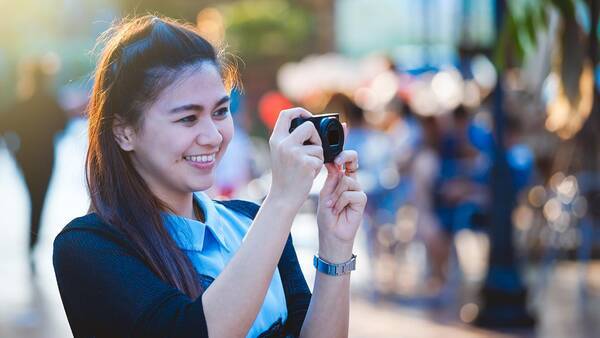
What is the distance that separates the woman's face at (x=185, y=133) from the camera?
229cm

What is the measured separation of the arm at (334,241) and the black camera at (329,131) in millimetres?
107

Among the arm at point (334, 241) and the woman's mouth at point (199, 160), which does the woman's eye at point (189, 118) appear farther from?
the arm at point (334, 241)

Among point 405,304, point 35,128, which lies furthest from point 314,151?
point 35,128

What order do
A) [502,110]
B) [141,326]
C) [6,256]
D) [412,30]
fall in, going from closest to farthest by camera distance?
[141,326]
[502,110]
[6,256]
[412,30]

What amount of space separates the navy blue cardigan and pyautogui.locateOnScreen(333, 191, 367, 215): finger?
16.4 inches

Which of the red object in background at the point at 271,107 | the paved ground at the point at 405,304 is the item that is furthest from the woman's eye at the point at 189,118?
the red object in background at the point at 271,107

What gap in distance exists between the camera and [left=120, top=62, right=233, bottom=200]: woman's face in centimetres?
229

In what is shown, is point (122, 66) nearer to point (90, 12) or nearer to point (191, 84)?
point (191, 84)

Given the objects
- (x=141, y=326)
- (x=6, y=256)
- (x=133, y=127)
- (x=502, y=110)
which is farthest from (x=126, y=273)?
(x=6, y=256)

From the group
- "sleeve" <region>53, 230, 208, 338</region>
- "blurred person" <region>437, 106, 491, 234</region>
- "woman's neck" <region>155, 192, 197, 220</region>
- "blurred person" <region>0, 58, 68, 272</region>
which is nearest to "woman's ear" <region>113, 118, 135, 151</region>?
"woman's neck" <region>155, 192, 197, 220</region>

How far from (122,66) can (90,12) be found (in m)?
19.0

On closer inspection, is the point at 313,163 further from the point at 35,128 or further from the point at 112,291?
the point at 35,128

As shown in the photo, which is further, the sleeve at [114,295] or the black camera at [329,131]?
the black camera at [329,131]

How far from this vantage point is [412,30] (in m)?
27.9
